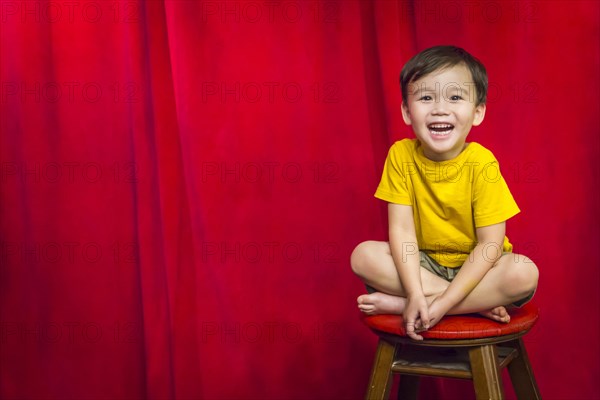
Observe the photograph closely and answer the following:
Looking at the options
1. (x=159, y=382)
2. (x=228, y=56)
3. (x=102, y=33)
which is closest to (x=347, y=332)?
(x=159, y=382)

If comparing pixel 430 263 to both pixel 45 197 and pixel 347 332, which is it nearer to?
pixel 347 332

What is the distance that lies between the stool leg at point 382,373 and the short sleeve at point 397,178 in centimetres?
25

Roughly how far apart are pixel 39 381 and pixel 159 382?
0.30 m

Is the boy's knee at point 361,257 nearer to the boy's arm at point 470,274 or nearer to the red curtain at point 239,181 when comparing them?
the boy's arm at point 470,274

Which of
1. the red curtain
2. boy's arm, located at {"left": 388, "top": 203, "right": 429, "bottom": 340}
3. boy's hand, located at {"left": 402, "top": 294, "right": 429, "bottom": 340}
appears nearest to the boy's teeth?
boy's arm, located at {"left": 388, "top": 203, "right": 429, "bottom": 340}

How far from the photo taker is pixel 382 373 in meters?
1.26

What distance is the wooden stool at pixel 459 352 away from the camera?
3.88 feet

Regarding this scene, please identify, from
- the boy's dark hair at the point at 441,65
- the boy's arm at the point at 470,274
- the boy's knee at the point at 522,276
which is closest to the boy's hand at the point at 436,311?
the boy's arm at the point at 470,274

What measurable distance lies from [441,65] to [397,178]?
0.21 meters

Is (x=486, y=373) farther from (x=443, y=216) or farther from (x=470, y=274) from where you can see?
(x=443, y=216)

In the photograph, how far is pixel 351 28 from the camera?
1.69 m

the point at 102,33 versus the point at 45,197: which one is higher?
the point at 102,33

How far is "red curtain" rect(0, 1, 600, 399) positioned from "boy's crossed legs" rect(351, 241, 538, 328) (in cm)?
43

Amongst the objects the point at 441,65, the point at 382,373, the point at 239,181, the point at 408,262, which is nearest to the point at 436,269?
the point at 408,262
